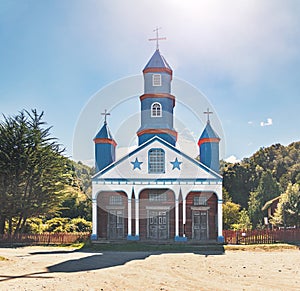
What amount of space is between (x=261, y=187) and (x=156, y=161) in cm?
2202

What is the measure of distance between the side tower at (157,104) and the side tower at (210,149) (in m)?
2.21

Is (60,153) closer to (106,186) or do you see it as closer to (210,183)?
(106,186)

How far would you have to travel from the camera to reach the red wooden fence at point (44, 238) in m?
27.4

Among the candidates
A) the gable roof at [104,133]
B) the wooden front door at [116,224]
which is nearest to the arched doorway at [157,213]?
the wooden front door at [116,224]

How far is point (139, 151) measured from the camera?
28.3 m

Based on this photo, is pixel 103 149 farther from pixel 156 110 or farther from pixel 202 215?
pixel 202 215

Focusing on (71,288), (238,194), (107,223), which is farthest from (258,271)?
(238,194)

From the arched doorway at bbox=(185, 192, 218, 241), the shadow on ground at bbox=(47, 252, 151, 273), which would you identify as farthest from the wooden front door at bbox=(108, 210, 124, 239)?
the shadow on ground at bbox=(47, 252, 151, 273)

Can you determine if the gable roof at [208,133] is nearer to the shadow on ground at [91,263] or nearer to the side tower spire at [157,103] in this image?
the side tower spire at [157,103]

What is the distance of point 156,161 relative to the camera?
92.7 feet

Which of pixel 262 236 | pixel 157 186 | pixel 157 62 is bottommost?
pixel 262 236

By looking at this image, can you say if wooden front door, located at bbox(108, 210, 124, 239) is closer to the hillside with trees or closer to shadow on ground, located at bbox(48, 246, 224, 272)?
shadow on ground, located at bbox(48, 246, 224, 272)

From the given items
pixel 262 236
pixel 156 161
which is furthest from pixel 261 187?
pixel 156 161

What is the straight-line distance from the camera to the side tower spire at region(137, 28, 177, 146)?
103ft
